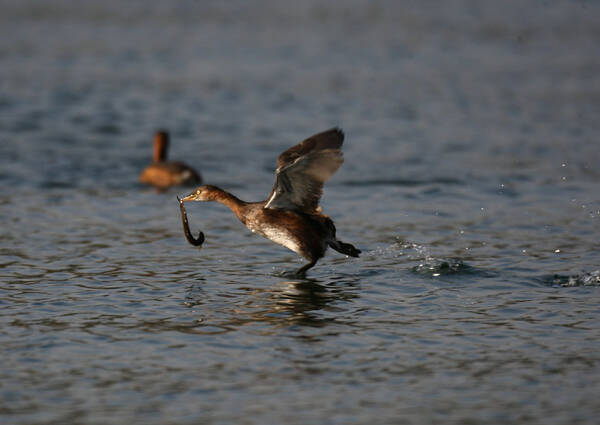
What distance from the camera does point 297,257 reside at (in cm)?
1138

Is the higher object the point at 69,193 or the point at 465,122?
the point at 465,122

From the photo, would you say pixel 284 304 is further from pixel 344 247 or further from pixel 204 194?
pixel 204 194

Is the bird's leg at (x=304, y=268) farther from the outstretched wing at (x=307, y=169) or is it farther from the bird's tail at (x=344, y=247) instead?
the outstretched wing at (x=307, y=169)

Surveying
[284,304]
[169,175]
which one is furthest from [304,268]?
[169,175]

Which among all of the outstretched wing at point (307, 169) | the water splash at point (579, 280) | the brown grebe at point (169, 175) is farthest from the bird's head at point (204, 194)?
the brown grebe at point (169, 175)

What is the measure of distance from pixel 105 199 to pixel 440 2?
24961mm

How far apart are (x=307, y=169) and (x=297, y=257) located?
85.2 inches

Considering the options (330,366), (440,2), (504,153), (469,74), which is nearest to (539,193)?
(504,153)

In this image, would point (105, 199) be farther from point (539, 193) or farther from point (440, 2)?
point (440, 2)

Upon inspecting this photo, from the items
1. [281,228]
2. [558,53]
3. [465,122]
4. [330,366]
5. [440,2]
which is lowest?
[330,366]

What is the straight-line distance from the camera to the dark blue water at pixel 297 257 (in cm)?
696

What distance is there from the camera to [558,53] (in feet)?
90.3

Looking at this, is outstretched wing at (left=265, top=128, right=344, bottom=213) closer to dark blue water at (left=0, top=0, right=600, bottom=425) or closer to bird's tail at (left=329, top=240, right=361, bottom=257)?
bird's tail at (left=329, top=240, right=361, bottom=257)

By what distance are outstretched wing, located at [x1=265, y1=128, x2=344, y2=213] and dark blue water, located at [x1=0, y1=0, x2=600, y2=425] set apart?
34.9 inches
